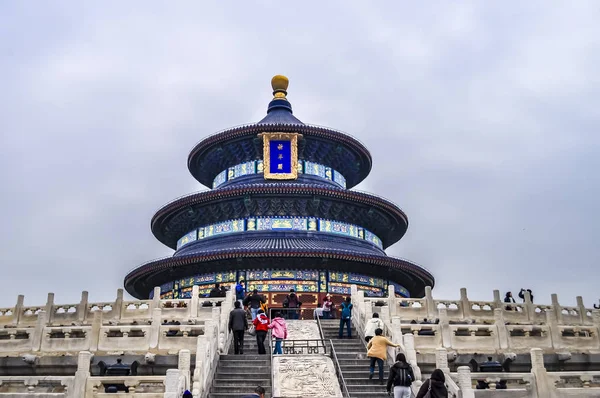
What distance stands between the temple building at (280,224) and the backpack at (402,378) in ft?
69.1

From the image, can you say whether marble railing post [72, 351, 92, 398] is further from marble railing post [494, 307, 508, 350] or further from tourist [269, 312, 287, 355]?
marble railing post [494, 307, 508, 350]

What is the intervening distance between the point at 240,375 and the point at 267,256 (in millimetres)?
17628

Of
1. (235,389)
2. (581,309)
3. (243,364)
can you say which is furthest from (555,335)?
(235,389)

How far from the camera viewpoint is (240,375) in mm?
17750

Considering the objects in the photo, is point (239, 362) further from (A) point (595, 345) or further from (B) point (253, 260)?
(B) point (253, 260)

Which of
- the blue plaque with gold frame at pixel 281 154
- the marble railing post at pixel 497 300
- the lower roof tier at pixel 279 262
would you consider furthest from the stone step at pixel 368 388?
the blue plaque with gold frame at pixel 281 154

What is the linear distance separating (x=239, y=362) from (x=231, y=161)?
27307mm

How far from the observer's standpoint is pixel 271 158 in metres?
42.8

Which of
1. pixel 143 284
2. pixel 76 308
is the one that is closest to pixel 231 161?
pixel 143 284

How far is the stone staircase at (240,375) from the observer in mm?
16688

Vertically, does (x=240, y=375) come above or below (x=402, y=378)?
above

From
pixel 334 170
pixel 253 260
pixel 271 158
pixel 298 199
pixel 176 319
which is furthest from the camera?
pixel 334 170

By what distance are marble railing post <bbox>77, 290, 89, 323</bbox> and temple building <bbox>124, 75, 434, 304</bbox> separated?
36.4ft

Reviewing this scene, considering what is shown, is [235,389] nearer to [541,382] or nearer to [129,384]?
[129,384]
